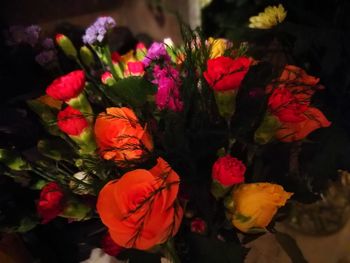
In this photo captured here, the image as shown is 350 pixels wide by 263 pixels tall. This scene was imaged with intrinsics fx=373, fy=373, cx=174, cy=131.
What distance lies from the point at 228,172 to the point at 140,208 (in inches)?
3.5

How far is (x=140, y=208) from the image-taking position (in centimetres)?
33

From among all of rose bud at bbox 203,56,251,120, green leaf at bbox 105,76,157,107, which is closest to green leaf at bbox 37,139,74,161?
green leaf at bbox 105,76,157,107

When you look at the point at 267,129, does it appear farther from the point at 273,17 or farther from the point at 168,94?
the point at 273,17

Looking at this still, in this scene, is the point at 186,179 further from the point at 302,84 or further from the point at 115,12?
the point at 115,12

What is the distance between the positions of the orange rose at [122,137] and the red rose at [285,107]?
0.45 ft

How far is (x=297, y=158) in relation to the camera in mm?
509

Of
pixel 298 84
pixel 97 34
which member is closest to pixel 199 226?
pixel 298 84

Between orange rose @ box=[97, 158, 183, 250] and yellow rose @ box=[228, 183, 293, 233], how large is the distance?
0.23ft

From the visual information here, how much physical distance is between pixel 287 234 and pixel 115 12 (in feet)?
2.93

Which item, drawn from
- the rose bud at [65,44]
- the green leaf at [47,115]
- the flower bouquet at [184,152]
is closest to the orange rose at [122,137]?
the flower bouquet at [184,152]

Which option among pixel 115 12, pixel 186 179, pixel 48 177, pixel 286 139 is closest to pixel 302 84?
pixel 286 139

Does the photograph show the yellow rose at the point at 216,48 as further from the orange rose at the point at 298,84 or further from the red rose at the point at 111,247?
the red rose at the point at 111,247

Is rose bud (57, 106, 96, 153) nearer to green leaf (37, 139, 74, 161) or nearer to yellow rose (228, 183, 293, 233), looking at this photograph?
green leaf (37, 139, 74, 161)

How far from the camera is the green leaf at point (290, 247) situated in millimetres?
440
